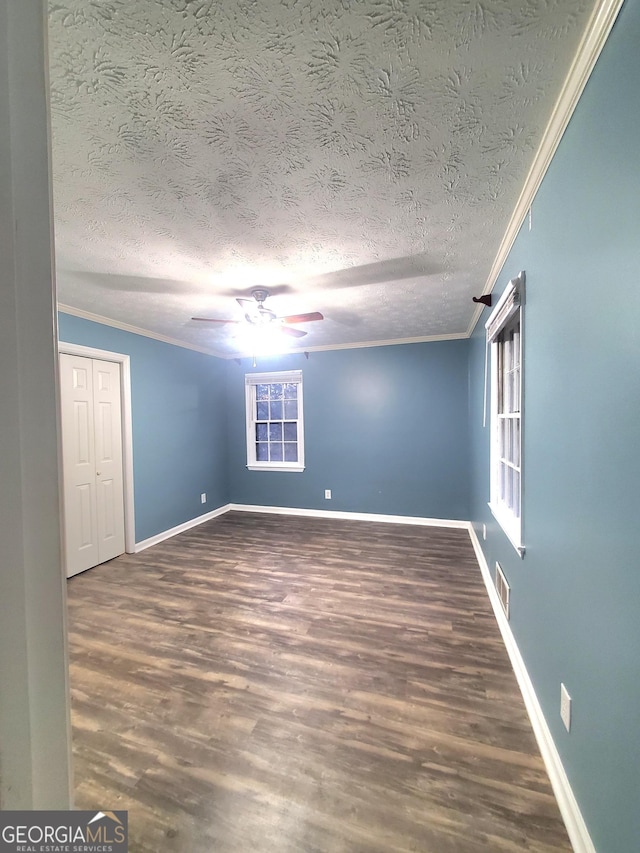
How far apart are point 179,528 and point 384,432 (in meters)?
2.90

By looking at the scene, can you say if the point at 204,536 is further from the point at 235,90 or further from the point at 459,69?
the point at 459,69

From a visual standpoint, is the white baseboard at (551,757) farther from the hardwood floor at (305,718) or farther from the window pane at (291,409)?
the window pane at (291,409)

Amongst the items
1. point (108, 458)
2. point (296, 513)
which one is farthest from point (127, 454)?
point (296, 513)

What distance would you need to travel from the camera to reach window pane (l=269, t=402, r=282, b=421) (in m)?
5.04

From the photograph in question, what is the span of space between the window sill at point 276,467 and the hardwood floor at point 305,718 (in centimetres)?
206

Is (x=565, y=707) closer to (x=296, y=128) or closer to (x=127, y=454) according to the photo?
(x=296, y=128)

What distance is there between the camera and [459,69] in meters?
0.99

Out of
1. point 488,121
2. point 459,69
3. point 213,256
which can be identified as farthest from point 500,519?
point 213,256

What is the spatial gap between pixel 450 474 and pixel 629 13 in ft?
12.6

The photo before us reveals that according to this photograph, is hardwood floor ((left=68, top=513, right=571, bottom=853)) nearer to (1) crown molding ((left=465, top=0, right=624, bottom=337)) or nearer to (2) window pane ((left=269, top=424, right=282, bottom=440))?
(1) crown molding ((left=465, top=0, right=624, bottom=337))

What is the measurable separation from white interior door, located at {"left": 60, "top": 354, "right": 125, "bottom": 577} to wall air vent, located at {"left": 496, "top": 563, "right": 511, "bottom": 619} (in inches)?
137

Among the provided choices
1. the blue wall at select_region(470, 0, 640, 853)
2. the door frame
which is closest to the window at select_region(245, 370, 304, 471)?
the door frame

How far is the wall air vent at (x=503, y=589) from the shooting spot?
2.02 m

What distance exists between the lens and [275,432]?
16.6ft
